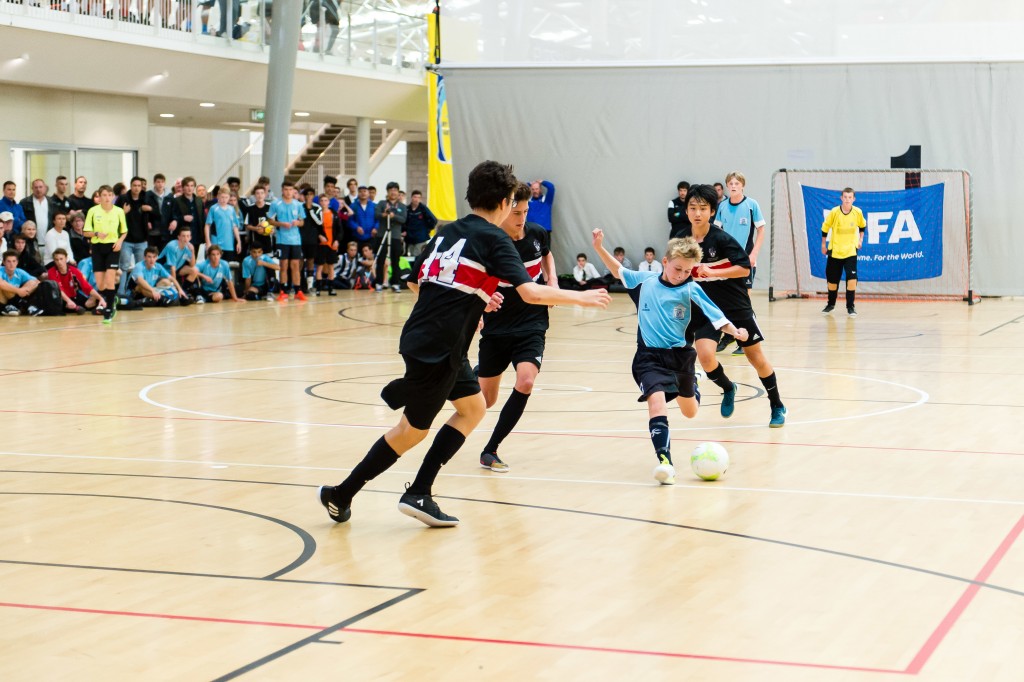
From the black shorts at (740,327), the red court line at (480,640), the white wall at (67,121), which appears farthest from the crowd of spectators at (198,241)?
the red court line at (480,640)

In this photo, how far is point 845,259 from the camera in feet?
66.7

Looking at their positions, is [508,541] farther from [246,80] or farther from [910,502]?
[246,80]

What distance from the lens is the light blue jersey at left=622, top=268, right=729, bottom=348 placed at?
812cm

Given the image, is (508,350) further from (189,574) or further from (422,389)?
(189,574)

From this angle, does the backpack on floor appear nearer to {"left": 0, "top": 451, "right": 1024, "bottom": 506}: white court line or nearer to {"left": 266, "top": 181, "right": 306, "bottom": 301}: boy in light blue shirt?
{"left": 266, "top": 181, "right": 306, "bottom": 301}: boy in light blue shirt

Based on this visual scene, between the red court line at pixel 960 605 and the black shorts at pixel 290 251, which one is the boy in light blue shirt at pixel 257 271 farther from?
the red court line at pixel 960 605

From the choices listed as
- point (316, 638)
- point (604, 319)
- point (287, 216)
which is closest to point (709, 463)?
point (316, 638)

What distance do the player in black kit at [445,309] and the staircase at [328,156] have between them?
1142 inches

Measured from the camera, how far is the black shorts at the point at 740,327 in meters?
9.52

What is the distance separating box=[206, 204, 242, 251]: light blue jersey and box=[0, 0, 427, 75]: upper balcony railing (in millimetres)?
4280

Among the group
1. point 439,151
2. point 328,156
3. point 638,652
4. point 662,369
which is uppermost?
point 328,156

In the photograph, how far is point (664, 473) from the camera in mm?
7430

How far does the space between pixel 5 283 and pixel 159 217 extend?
2.88 meters

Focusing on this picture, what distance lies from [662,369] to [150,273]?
46.8 ft
